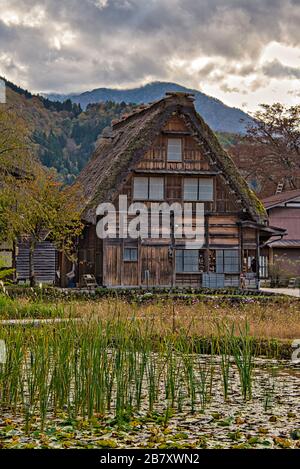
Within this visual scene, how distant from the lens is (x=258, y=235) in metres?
31.5

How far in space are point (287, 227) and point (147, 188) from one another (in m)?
14.0

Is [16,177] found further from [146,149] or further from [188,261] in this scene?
[188,261]

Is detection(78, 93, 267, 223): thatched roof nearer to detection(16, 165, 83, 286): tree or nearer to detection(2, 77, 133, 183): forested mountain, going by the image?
detection(16, 165, 83, 286): tree

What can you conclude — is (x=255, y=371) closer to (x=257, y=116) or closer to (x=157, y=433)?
(x=157, y=433)

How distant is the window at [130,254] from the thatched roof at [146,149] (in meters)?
1.78

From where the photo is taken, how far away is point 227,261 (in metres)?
30.8

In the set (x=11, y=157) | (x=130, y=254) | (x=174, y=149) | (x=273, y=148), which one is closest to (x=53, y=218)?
(x=130, y=254)

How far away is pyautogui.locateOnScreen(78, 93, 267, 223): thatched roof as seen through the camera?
29.2 metres

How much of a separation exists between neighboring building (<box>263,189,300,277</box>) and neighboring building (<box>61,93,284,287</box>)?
27.0ft

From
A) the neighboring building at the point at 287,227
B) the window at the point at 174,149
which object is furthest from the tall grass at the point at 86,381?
the neighboring building at the point at 287,227

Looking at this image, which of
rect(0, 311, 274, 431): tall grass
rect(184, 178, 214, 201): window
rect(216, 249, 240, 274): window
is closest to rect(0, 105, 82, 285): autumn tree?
rect(184, 178, 214, 201): window

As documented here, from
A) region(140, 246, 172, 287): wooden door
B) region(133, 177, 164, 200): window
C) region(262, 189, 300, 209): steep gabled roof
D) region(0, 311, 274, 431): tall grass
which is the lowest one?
region(0, 311, 274, 431): tall grass

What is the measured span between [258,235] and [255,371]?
21.9 m

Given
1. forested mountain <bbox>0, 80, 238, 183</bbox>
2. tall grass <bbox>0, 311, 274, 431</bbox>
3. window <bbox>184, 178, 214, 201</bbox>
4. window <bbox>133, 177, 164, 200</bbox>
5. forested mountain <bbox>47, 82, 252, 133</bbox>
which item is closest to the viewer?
tall grass <bbox>0, 311, 274, 431</bbox>
